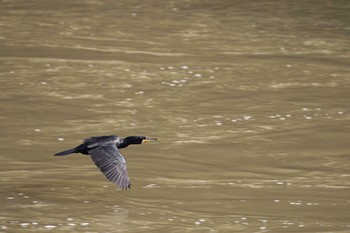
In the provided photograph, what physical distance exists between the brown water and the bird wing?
28 cm

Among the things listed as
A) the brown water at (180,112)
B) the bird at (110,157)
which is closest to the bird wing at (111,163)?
the bird at (110,157)

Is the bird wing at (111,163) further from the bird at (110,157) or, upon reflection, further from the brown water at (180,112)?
the brown water at (180,112)

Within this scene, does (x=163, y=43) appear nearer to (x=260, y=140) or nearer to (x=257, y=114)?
(x=257, y=114)

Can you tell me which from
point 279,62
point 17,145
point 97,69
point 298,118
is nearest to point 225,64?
point 279,62

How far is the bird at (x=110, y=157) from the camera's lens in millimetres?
8094

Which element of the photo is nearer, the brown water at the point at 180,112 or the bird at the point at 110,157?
the bird at the point at 110,157

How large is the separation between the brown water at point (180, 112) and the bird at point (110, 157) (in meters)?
0.29

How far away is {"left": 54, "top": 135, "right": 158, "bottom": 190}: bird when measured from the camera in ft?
26.6

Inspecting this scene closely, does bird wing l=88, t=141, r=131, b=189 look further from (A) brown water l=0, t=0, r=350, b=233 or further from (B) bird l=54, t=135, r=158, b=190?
(A) brown water l=0, t=0, r=350, b=233

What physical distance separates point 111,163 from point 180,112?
13.0 feet

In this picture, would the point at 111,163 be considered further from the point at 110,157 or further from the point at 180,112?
the point at 180,112

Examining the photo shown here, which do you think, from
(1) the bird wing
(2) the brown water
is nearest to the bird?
(1) the bird wing

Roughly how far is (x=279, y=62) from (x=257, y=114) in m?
2.54

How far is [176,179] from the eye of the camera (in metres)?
9.55
